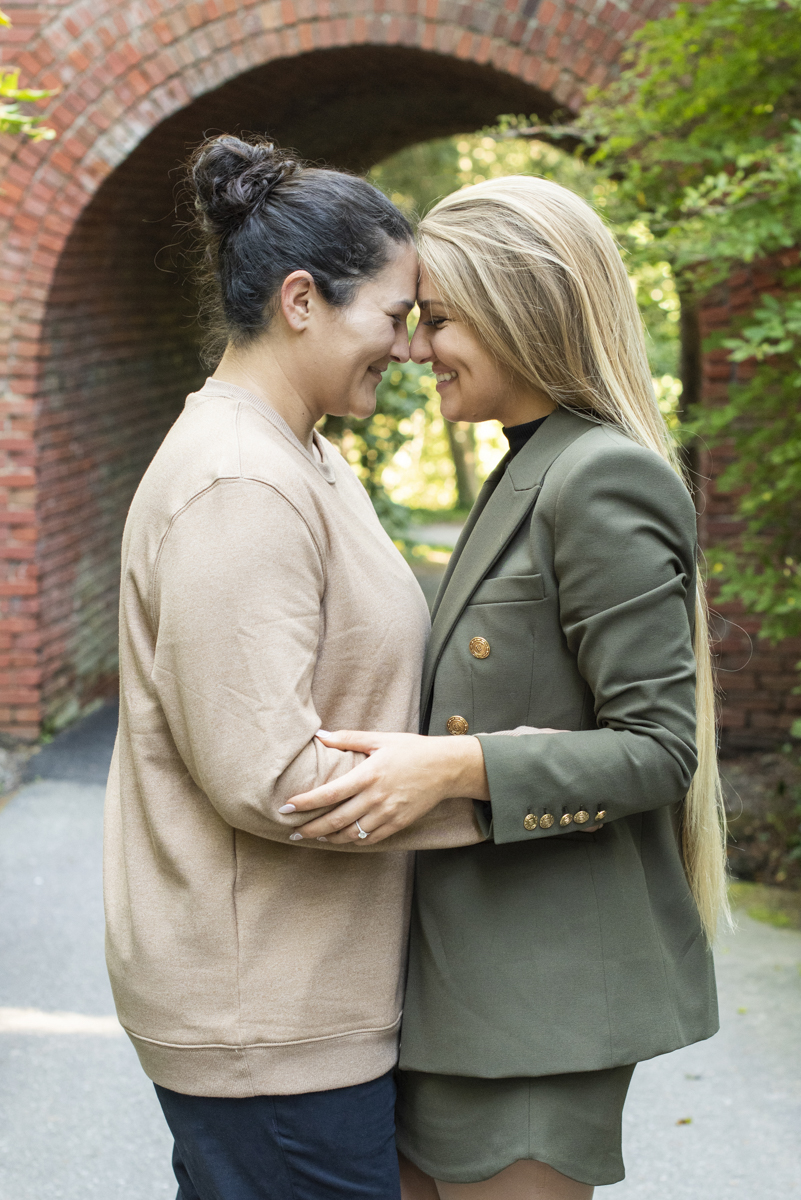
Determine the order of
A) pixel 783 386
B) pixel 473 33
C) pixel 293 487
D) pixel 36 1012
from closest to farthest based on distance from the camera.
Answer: pixel 293 487 < pixel 36 1012 < pixel 783 386 < pixel 473 33

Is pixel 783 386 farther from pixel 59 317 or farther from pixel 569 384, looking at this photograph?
pixel 59 317

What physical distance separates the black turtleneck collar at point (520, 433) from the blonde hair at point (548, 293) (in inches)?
2.9

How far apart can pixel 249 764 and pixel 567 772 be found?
0.43m

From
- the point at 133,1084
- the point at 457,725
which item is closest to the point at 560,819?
the point at 457,725

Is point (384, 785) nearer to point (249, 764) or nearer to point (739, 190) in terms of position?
point (249, 764)

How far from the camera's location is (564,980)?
158cm

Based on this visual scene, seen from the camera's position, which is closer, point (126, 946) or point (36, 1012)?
point (126, 946)

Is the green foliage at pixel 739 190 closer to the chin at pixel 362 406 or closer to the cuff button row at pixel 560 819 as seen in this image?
the chin at pixel 362 406

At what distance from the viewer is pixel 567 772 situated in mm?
1503

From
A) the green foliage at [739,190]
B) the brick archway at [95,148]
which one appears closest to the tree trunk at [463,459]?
the brick archway at [95,148]

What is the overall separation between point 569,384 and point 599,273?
164 mm

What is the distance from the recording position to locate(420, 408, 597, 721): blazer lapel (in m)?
1.63

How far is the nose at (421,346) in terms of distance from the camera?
1733 mm

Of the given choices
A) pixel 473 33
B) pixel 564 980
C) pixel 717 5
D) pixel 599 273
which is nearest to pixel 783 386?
pixel 717 5
